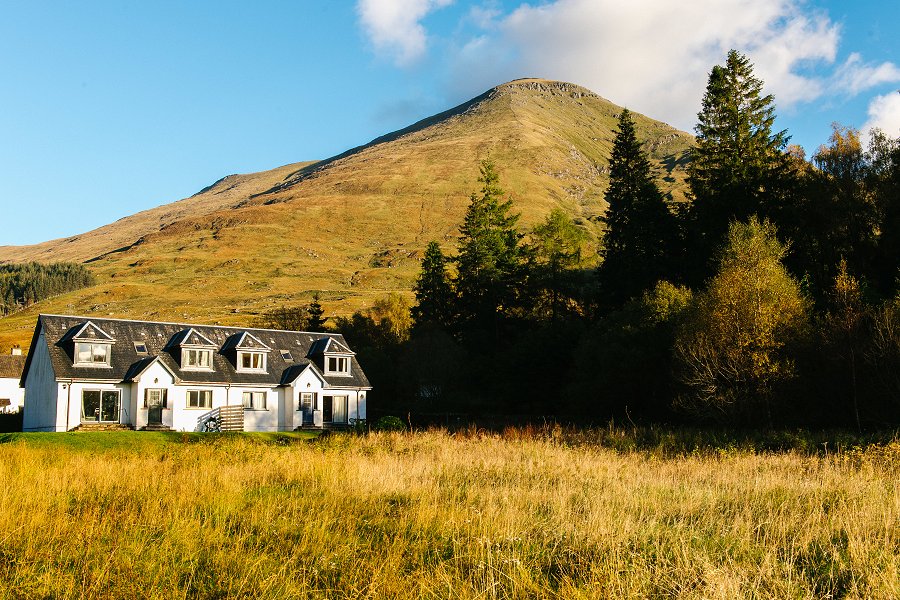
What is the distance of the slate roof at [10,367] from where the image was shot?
73938 mm

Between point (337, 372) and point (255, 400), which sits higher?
point (337, 372)

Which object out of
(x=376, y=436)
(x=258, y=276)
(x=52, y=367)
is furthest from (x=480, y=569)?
(x=258, y=276)

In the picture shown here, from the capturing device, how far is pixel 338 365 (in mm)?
52875

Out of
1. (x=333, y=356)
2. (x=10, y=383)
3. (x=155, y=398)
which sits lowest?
(x=10, y=383)

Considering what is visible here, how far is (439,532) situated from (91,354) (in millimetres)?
39715

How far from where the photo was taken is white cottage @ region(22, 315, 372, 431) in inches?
1628

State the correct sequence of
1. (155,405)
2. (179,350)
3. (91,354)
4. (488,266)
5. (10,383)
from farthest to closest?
(10,383) < (488,266) < (179,350) < (155,405) < (91,354)

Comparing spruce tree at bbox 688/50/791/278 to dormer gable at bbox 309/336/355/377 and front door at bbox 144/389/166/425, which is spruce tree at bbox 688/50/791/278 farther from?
front door at bbox 144/389/166/425

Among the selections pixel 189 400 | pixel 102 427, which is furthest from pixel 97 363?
pixel 189 400

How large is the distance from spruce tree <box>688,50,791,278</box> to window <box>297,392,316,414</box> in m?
28.9

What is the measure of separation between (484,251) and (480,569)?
224 ft

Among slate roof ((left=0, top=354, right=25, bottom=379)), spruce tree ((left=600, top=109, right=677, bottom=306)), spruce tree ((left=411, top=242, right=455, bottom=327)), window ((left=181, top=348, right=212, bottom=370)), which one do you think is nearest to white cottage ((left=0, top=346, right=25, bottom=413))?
slate roof ((left=0, top=354, right=25, bottom=379))

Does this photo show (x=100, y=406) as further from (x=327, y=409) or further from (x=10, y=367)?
(x=10, y=367)

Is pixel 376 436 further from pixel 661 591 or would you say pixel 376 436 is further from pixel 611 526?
pixel 661 591
